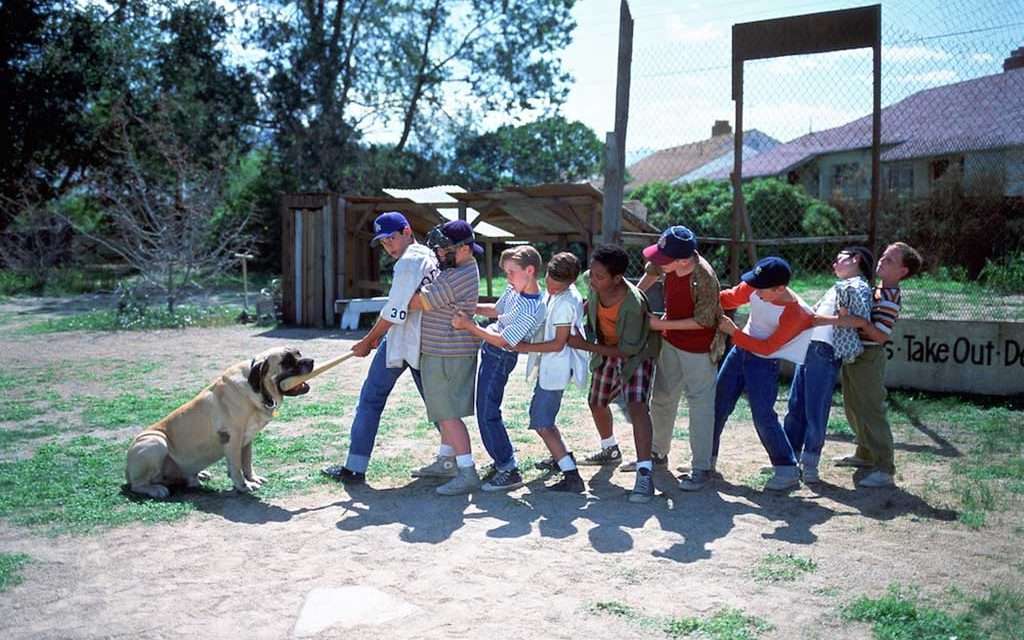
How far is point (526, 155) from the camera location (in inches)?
1400

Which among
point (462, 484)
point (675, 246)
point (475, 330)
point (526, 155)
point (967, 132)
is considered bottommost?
point (462, 484)

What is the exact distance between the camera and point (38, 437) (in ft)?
25.7

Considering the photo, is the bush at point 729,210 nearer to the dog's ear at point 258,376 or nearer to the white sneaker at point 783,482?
the white sneaker at point 783,482

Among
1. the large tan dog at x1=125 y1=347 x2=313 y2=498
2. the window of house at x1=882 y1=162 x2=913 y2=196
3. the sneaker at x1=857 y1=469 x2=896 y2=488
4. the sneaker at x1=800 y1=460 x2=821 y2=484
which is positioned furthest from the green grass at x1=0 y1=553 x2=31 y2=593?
the window of house at x1=882 y1=162 x2=913 y2=196

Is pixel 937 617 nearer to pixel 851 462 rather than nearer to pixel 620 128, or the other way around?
pixel 851 462

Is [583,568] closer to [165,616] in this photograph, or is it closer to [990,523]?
[165,616]

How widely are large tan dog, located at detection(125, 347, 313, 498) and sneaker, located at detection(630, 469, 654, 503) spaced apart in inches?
91.1

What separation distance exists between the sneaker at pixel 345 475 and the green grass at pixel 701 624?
270 cm

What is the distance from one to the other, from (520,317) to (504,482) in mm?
1192

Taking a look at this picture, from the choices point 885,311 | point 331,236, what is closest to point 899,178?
point 331,236

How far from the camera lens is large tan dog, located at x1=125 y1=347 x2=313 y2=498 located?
19.6 ft

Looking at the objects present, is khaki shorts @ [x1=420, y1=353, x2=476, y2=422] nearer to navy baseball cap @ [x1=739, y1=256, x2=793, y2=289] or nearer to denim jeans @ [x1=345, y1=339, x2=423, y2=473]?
denim jeans @ [x1=345, y1=339, x2=423, y2=473]

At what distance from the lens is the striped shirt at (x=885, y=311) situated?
6.34 meters

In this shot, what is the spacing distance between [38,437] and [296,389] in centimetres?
323
